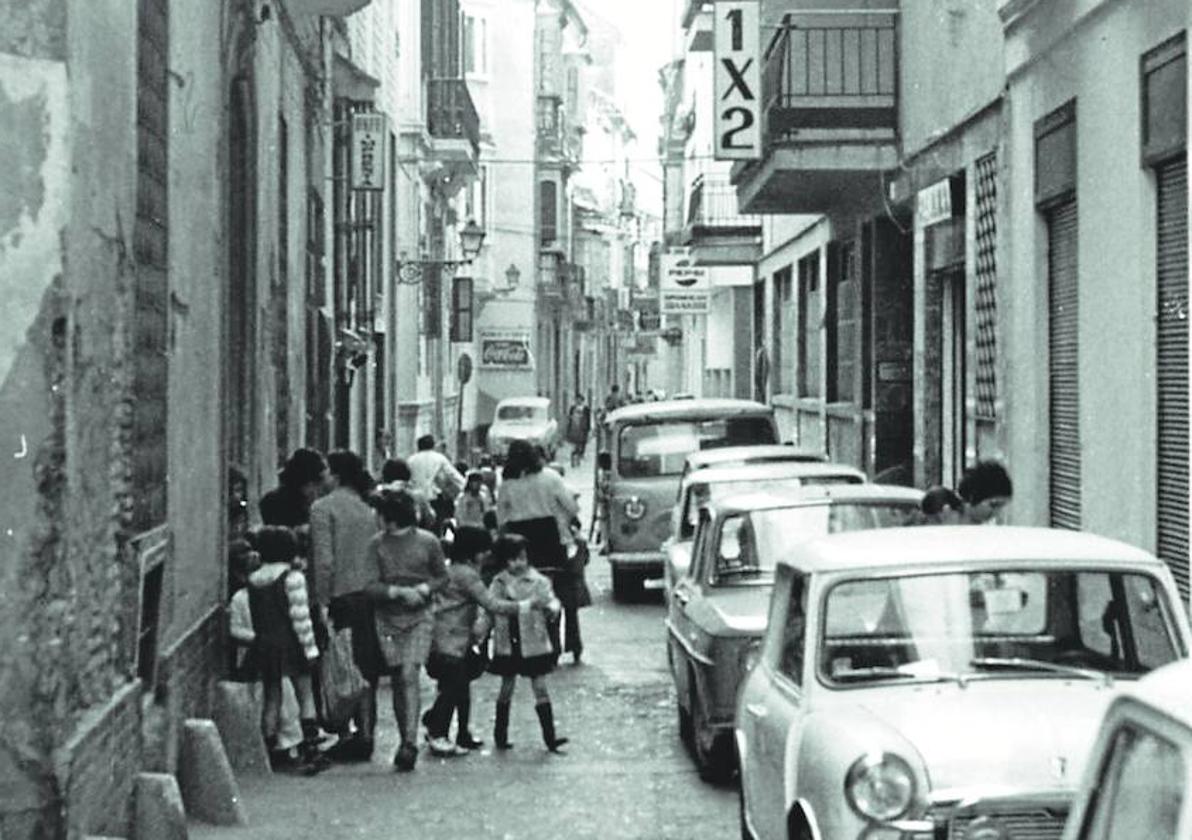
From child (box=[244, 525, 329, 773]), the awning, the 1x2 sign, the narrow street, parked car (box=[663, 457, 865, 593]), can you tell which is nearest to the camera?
the narrow street

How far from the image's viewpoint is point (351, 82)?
2578 cm

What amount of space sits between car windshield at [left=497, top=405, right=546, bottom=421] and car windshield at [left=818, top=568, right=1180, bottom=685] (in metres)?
44.5

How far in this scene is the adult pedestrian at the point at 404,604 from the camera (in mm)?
12250

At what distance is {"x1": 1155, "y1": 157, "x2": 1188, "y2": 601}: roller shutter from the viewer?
1259 cm

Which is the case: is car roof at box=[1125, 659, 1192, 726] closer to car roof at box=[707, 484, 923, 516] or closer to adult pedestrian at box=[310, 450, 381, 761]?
car roof at box=[707, 484, 923, 516]

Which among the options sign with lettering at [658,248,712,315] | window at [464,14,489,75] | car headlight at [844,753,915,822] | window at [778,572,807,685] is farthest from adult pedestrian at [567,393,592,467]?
car headlight at [844,753,915,822]

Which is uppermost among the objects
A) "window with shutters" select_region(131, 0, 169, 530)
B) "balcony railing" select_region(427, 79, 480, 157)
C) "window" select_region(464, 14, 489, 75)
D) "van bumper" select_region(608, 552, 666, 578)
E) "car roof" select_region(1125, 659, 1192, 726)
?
"window" select_region(464, 14, 489, 75)

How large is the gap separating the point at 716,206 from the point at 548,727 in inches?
1152

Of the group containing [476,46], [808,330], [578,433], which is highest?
[476,46]

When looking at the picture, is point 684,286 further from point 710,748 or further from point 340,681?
point 710,748

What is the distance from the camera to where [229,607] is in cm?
1266

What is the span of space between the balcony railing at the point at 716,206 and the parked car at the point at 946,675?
98.0ft

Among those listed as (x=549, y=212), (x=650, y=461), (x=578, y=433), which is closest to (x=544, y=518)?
(x=650, y=461)

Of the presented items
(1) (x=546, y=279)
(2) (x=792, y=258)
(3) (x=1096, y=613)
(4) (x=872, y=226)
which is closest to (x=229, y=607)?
(3) (x=1096, y=613)
